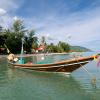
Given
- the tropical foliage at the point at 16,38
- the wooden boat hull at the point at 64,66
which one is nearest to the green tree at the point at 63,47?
the tropical foliage at the point at 16,38

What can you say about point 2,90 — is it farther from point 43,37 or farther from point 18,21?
point 43,37

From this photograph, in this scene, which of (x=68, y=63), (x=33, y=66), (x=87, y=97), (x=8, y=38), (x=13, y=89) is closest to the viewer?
(x=87, y=97)

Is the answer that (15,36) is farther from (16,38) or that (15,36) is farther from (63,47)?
(63,47)

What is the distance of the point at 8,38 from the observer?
83750mm

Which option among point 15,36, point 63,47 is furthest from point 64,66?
point 63,47

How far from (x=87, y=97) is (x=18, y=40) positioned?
76221 mm

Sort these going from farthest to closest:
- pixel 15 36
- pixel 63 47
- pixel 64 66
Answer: pixel 63 47 → pixel 15 36 → pixel 64 66

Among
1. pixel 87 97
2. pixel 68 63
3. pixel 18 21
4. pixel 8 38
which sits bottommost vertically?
pixel 87 97

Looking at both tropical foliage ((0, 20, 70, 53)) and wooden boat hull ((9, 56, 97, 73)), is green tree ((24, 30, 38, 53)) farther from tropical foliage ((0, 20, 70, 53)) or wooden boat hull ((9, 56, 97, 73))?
wooden boat hull ((9, 56, 97, 73))

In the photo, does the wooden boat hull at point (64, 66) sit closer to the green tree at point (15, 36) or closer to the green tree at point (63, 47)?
the green tree at point (15, 36)

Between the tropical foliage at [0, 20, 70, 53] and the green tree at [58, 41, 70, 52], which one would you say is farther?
the green tree at [58, 41, 70, 52]

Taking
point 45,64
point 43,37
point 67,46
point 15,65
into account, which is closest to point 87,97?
point 45,64

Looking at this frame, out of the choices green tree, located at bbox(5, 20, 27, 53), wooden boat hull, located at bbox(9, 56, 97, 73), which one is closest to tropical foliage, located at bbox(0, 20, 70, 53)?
green tree, located at bbox(5, 20, 27, 53)

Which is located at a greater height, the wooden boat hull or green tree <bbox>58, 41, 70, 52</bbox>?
green tree <bbox>58, 41, 70, 52</bbox>
